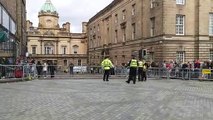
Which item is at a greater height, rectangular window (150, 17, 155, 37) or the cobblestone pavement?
rectangular window (150, 17, 155, 37)

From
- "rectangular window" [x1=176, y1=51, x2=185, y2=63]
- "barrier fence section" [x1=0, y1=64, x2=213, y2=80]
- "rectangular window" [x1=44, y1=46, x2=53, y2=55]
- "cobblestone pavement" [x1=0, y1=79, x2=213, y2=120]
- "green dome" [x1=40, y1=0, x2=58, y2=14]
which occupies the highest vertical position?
"green dome" [x1=40, y1=0, x2=58, y2=14]

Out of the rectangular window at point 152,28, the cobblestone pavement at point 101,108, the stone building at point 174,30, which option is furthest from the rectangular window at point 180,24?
the cobblestone pavement at point 101,108

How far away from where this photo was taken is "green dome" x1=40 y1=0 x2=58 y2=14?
10281 centimetres

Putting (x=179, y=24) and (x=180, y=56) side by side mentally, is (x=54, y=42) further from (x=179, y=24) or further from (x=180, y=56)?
(x=180, y=56)

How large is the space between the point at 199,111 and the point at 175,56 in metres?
29.4

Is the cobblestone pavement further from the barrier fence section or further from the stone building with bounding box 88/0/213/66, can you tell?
the stone building with bounding box 88/0/213/66

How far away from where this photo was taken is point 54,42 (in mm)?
97312

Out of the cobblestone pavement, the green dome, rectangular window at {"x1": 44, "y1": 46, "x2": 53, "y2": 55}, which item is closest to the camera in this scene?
the cobblestone pavement

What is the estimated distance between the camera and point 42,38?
95.6 metres

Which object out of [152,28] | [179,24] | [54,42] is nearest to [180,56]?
[179,24]

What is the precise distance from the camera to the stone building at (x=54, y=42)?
310 feet

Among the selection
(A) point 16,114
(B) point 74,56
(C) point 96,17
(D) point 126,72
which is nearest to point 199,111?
(A) point 16,114

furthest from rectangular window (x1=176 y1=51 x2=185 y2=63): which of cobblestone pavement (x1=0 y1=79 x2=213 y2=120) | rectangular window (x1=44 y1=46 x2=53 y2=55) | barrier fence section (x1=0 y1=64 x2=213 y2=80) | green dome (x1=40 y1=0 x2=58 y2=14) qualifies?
green dome (x1=40 y1=0 x2=58 y2=14)

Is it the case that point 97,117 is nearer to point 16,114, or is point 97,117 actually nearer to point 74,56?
point 16,114
